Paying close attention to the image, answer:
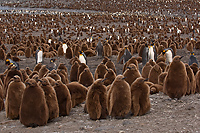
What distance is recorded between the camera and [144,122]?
371cm

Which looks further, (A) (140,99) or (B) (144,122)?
(A) (140,99)

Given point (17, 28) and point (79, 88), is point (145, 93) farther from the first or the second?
point (17, 28)

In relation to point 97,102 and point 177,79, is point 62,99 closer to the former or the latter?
point 97,102

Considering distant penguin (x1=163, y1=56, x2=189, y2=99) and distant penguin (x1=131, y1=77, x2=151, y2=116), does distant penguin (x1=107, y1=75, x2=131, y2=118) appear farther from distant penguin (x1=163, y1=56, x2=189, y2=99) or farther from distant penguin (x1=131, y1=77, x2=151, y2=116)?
distant penguin (x1=163, y1=56, x2=189, y2=99)

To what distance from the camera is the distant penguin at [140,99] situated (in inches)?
163

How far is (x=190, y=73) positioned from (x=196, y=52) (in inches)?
367

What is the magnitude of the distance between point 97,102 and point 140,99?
750 mm

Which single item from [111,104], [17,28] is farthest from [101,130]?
[17,28]

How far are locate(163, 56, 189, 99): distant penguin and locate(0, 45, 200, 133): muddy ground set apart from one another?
0.20m

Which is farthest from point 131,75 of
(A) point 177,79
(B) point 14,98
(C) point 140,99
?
(B) point 14,98

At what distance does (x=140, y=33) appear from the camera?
2772cm

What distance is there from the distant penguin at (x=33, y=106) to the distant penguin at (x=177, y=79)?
8.10 feet

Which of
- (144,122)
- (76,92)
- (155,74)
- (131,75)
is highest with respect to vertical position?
(131,75)

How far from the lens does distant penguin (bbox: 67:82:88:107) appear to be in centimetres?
504
